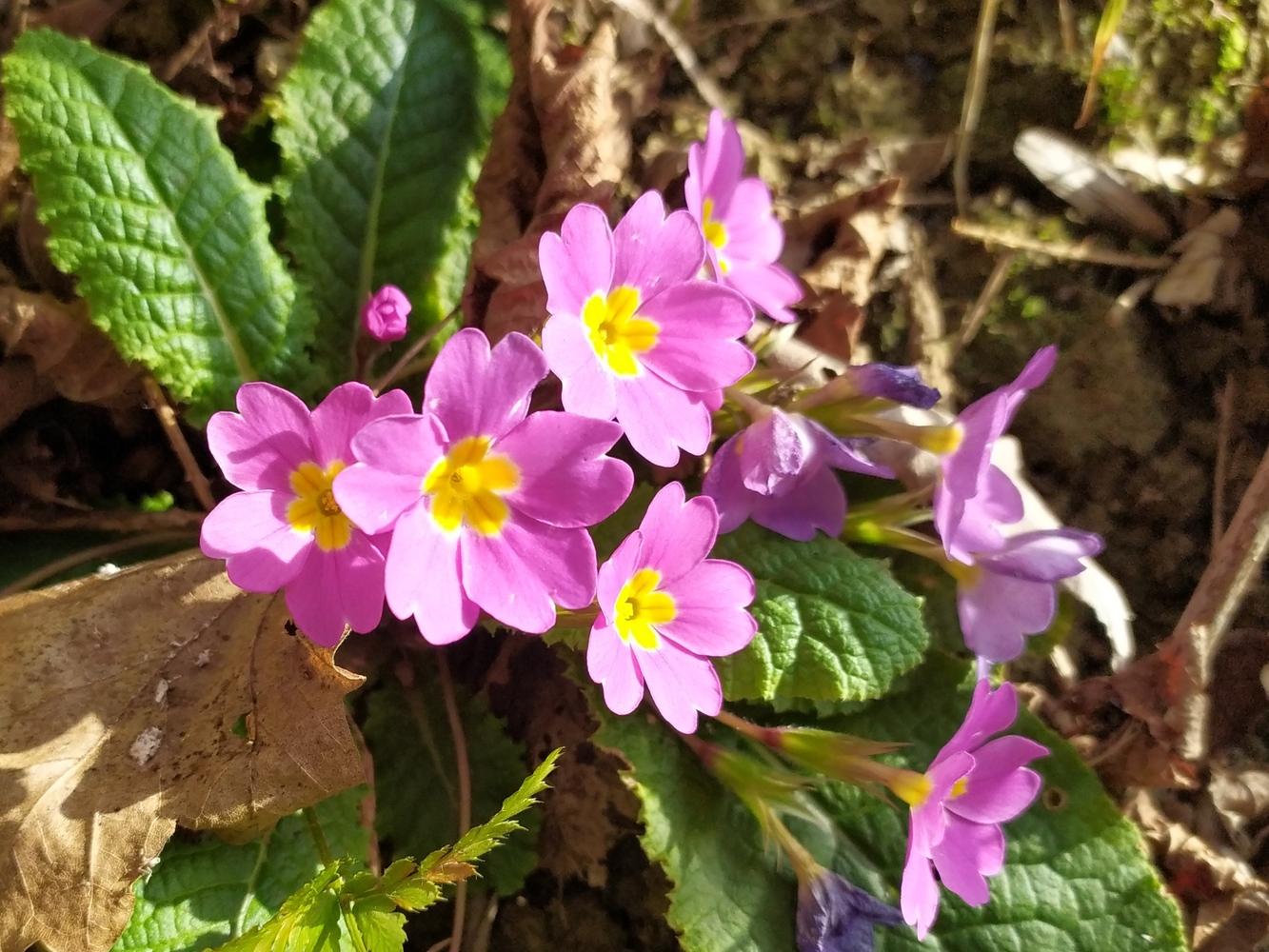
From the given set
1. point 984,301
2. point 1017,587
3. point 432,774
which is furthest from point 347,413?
point 984,301

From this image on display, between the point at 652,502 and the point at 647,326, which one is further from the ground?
the point at 647,326

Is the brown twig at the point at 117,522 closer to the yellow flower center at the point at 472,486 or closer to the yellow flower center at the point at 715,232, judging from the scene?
the yellow flower center at the point at 472,486

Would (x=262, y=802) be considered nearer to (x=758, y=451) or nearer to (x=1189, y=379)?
(x=758, y=451)

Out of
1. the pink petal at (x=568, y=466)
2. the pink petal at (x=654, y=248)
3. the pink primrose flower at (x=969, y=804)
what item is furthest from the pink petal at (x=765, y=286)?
the pink primrose flower at (x=969, y=804)

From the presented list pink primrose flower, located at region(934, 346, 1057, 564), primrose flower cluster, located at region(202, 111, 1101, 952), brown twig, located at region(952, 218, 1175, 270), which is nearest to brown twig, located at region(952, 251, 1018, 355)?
brown twig, located at region(952, 218, 1175, 270)

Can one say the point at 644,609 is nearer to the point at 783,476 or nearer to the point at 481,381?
the point at 783,476

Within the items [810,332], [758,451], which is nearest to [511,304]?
[758,451]
